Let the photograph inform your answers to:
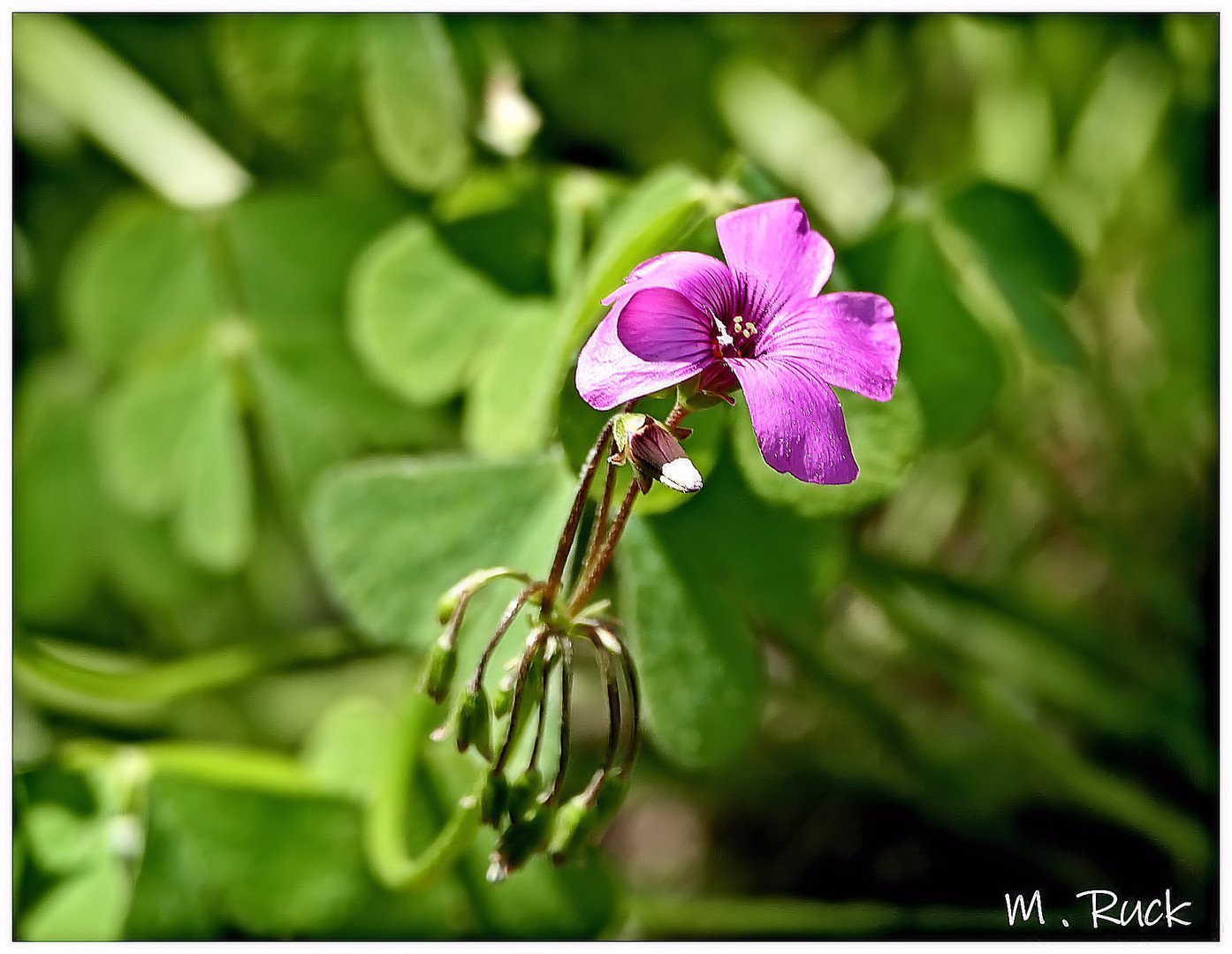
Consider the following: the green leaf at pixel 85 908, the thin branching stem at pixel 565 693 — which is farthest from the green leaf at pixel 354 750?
the thin branching stem at pixel 565 693

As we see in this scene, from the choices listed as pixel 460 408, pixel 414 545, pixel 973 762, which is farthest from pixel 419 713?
pixel 973 762

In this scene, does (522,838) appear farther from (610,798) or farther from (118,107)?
(118,107)

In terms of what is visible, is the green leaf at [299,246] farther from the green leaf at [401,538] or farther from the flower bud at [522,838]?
the flower bud at [522,838]

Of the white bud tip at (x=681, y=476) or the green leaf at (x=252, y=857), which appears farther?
the green leaf at (x=252, y=857)

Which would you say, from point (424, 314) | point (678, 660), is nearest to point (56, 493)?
point (424, 314)
